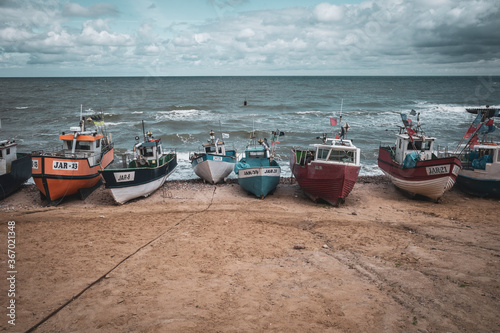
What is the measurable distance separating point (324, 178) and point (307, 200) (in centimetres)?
217

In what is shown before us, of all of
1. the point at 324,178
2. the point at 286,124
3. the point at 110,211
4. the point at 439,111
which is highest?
the point at 439,111

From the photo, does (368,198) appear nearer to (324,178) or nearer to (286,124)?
(324,178)

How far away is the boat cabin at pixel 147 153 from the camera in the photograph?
1866 centimetres

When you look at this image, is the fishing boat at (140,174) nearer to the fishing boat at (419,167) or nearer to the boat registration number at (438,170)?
the fishing boat at (419,167)

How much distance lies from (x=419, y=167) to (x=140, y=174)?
1387cm

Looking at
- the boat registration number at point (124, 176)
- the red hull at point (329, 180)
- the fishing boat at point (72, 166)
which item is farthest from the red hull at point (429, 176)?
the fishing boat at point (72, 166)

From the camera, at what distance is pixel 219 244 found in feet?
36.6

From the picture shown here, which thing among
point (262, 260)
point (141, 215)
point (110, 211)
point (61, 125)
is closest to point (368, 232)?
point (262, 260)

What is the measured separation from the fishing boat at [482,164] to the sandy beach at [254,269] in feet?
5.57

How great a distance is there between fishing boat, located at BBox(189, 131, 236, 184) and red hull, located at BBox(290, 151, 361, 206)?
18.3 ft

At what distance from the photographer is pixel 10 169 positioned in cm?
1812

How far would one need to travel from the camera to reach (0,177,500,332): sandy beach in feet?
23.3

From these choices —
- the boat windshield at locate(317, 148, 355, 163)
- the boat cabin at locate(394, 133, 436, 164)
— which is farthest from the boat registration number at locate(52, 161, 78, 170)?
the boat cabin at locate(394, 133, 436, 164)

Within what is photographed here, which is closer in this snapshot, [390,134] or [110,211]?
[110,211]
